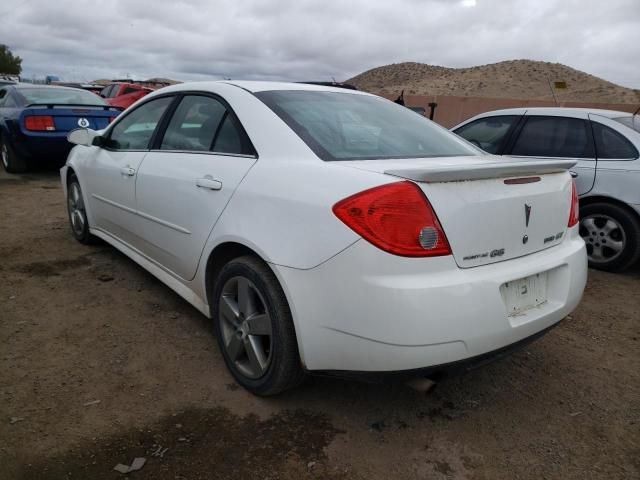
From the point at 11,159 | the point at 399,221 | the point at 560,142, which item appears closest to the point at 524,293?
the point at 399,221

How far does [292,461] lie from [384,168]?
4.18ft

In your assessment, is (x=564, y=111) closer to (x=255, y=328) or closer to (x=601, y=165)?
(x=601, y=165)

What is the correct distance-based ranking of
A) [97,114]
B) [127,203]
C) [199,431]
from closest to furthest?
1. [199,431]
2. [127,203]
3. [97,114]

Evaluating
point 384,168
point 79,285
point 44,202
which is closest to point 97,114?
point 44,202

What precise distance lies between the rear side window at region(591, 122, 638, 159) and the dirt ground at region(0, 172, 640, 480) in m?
1.79

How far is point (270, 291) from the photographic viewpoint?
7.02ft

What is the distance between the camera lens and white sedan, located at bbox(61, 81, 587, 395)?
1.82 metres

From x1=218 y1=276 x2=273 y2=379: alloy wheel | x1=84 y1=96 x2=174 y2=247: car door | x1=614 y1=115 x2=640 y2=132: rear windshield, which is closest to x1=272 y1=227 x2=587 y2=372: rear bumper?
x1=218 y1=276 x2=273 y2=379: alloy wheel

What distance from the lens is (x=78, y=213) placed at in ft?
14.9

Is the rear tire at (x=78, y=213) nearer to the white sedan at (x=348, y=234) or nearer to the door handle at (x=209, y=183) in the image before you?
the white sedan at (x=348, y=234)

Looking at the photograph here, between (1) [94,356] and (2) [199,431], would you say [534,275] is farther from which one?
(1) [94,356]

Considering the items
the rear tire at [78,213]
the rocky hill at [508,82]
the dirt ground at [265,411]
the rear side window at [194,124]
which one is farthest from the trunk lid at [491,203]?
the rocky hill at [508,82]

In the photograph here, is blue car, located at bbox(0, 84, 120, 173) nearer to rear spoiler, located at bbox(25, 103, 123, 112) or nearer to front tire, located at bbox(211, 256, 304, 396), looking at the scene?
rear spoiler, located at bbox(25, 103, 123, 112)

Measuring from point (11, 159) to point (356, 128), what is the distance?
25.3ft
